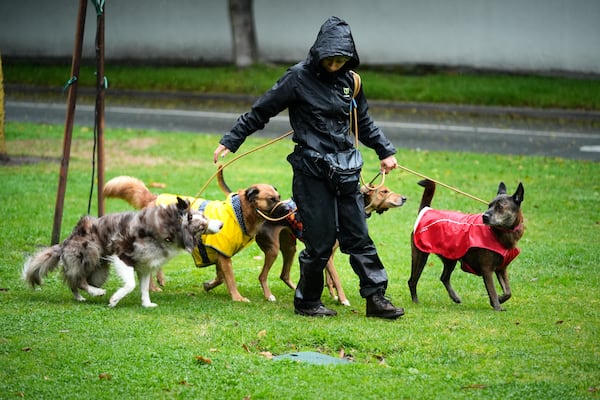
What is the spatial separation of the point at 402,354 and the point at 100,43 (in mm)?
4823

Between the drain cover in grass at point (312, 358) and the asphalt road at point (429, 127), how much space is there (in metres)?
10.6

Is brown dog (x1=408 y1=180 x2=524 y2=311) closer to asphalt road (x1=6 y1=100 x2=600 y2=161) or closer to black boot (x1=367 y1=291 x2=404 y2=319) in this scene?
black boot (x1=367 y1=291 x2=404 y2=319)

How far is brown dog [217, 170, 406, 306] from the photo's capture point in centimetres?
866

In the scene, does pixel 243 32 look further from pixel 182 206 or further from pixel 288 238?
pixel 182 206

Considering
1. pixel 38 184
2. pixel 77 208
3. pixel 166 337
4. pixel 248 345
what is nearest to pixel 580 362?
pixel 248 345

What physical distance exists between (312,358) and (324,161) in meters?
1.72

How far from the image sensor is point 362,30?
2433cm

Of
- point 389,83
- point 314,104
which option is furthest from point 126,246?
point 389,83

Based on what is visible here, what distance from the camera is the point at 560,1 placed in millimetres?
23172

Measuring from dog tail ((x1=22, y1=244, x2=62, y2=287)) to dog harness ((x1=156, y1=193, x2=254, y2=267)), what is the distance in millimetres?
1069

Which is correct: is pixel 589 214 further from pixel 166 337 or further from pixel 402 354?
pixel 166 337

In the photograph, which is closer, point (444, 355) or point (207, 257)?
point (444, 355)

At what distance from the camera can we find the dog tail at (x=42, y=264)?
799cm

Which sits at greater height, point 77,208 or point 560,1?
point 560,1
